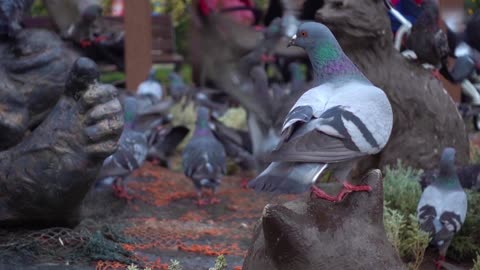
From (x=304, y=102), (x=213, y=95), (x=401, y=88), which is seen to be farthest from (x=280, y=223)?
(x=213, y=95)

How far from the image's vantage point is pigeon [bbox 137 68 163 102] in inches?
387

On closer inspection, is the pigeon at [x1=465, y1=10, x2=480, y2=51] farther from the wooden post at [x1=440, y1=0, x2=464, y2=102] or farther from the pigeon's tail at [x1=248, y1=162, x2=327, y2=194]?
the pigeon's tail at [x1=248, y1=162, x2=327, y2=194]

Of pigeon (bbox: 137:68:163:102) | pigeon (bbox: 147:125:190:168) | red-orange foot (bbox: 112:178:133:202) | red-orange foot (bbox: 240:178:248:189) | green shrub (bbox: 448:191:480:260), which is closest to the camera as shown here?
green shrub (bbox: 448:191:480:260)

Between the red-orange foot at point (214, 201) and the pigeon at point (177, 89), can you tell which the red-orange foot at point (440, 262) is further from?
the pigeon at point (177, 89)

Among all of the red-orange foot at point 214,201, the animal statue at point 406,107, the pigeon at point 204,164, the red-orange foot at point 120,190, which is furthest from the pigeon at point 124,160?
the animal statue at point 406,107

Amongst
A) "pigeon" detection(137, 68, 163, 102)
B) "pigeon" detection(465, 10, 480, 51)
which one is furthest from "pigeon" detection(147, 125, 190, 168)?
"pigeon" detection(465, 10, 480, 51)

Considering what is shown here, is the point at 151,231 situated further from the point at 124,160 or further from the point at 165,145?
the point at 165,145

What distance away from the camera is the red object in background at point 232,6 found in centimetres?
1229

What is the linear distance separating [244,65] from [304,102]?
6973mm

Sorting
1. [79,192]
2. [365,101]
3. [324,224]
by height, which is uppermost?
[365,101]

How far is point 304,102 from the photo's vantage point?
3.44 meters

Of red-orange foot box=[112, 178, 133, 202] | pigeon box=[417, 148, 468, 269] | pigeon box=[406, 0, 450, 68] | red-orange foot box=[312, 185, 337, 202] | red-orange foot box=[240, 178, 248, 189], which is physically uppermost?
red-orange foot box=[312, 185, 337, 202]

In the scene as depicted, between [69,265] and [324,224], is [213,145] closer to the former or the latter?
[69,265]

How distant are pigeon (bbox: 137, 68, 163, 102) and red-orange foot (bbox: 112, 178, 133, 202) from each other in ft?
10.1
